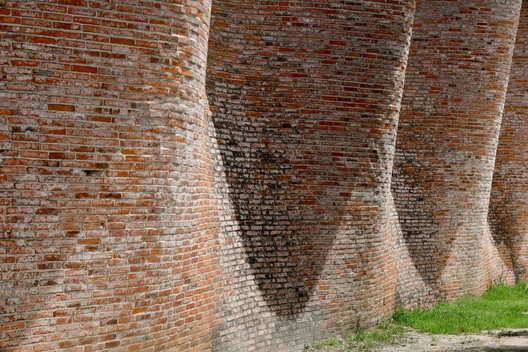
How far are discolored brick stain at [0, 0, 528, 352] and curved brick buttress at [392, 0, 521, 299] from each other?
3 centimetres

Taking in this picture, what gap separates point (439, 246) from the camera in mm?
13875

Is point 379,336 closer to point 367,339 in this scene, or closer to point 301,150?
point 367,339

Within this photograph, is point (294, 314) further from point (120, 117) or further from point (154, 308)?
point (120, 117)

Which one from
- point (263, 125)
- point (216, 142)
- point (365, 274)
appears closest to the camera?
point (216, 142)

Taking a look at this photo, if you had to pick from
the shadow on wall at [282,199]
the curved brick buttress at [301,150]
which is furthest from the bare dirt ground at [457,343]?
the shadow on wall at [282,199]

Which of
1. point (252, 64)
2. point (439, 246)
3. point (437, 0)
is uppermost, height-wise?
point (437, 0)

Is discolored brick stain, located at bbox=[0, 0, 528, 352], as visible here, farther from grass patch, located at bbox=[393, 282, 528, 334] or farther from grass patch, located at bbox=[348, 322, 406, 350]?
grass patch, located at bbox=[393, 282, 528, 334]

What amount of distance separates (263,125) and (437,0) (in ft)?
18.1

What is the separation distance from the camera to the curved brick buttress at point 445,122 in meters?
13.6

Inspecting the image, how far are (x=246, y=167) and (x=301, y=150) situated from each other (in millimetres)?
832

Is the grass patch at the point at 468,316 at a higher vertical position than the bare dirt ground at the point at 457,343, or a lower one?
higher

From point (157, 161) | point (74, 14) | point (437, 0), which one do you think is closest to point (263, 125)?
point (157, 161)

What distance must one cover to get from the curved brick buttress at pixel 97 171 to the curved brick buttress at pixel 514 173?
11.4 m

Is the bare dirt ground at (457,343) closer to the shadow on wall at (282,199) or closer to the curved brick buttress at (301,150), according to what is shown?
the curved brick buttress at (301,150)
